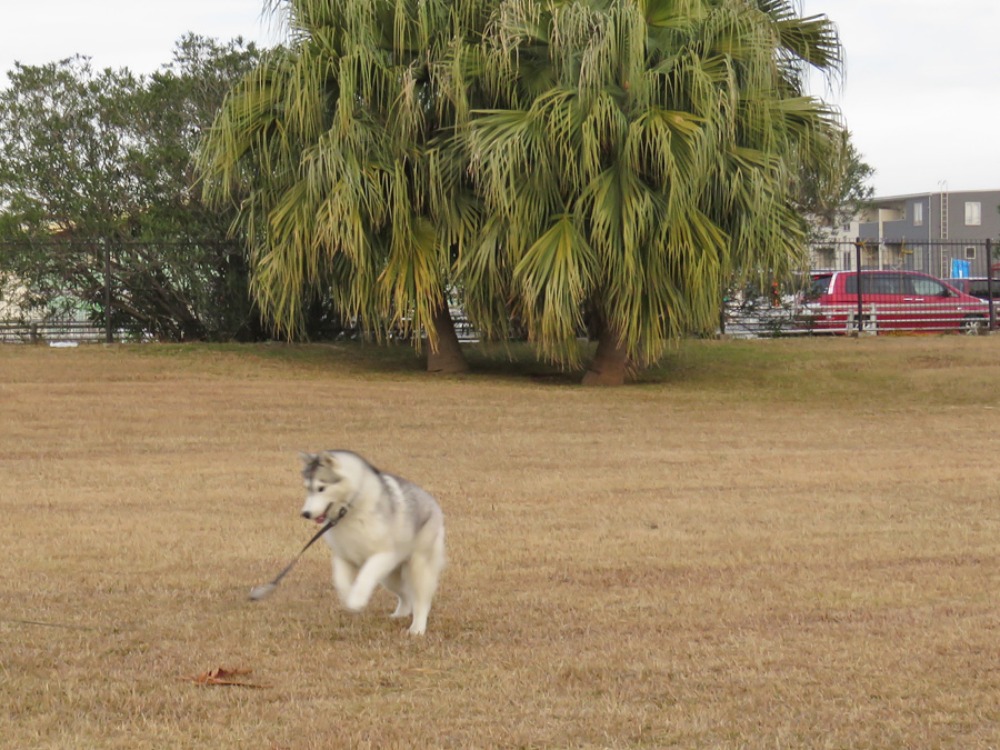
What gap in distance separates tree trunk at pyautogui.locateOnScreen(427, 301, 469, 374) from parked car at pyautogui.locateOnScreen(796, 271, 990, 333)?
9577 millimetres

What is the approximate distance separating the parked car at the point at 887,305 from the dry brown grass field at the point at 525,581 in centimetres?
1096

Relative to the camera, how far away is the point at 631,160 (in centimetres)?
1870

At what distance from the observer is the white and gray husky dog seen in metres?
6.55

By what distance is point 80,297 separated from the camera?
25.8m

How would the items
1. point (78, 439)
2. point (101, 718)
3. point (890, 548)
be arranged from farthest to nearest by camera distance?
point (78, 439)
point (890, 548)
point (101, 718)

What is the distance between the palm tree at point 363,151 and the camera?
64.9 ft

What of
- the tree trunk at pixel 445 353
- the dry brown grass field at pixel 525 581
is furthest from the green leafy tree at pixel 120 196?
the dry brown grass field at pixel 525 581

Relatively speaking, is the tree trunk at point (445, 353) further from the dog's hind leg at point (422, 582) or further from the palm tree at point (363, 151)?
the dog's hind leg at point (422, 582)

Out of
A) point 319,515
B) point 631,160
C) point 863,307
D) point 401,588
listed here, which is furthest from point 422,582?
point 863,307

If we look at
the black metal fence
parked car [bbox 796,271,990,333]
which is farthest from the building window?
parked car [bbox 796,271,990,333]

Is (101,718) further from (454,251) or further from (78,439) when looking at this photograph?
(454,251)

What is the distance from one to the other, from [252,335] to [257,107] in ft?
20.4

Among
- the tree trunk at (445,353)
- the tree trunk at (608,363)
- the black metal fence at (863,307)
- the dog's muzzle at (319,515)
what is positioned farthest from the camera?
the black metal fence at (863,307)

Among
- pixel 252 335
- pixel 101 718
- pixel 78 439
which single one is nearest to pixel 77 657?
pixel 101 718
